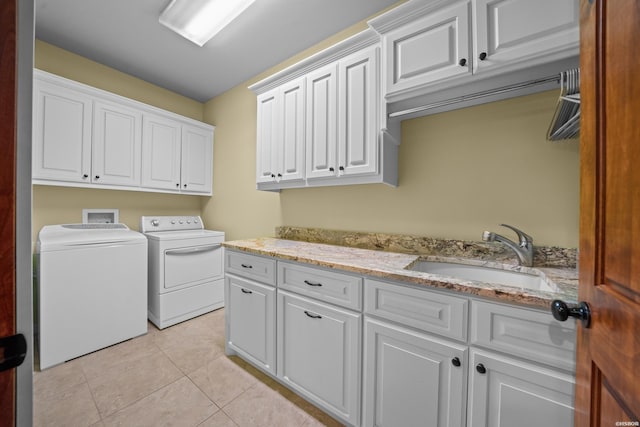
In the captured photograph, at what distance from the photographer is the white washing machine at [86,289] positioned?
5.70 feet

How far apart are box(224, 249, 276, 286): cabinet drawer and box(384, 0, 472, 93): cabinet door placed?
1.32 meters

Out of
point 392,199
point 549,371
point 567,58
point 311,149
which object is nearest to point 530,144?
point 567,58

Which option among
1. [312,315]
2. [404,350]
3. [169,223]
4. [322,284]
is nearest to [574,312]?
[404,350]

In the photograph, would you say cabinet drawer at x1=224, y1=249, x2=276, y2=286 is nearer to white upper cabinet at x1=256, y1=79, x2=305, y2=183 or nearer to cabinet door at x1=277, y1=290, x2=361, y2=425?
cabinet door at x1=277, y1=290, x2=361, y2=425

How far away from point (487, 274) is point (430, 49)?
1.25 metres

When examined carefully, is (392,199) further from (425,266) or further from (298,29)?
(298,29)

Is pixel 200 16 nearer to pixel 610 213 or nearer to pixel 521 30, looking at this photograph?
pixel 521 30

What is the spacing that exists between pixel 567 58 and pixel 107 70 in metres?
3.64

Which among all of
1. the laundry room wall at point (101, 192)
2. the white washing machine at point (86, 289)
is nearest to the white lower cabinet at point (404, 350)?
the white washing machine at point (86, 289)

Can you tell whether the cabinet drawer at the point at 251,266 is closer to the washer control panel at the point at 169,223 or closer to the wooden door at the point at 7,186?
the wooden door at the point at 7,186

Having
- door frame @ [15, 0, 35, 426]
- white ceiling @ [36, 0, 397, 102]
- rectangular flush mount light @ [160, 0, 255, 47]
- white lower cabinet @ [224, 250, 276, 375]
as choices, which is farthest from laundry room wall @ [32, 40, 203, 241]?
door frame @ [15, 0, 35, 426]

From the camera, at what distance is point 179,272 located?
243 centimetres

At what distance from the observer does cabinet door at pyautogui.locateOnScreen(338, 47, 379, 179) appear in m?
1.52

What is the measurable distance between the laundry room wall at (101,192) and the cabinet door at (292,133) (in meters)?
1.87
